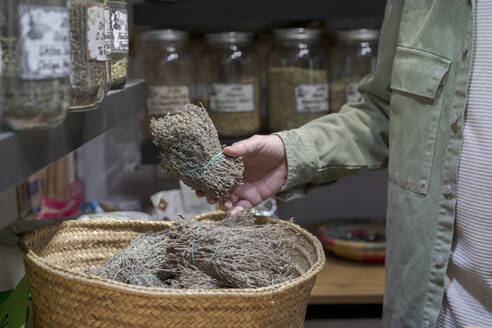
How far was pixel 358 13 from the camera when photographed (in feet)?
4.49

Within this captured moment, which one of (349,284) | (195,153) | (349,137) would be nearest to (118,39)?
(195,153)

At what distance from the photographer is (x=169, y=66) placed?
1493 mm

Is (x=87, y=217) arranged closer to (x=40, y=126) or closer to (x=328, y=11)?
(x=40, y=126)

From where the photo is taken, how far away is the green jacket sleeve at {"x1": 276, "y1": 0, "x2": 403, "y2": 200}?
999 millimetres

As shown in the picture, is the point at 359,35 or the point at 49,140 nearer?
the point at 49,140

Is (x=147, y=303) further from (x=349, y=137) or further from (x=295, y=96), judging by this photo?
(x=295, y=96)

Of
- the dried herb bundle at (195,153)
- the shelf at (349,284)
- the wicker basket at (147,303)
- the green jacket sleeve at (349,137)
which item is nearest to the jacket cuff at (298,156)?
the green jacket sleeve at (349,137)

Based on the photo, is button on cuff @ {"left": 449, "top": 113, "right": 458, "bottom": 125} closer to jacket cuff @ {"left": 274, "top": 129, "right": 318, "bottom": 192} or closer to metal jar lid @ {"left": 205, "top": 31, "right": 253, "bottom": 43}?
jacket cuff @ {"left": 274, "top": 129, "right": 318, "bottom": 192}

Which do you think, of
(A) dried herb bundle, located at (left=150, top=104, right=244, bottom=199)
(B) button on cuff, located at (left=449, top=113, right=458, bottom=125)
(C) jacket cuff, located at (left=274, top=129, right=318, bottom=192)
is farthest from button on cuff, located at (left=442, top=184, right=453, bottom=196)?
(A) dried herb bundle, located at (left=150, top=104, right=244, bottom=199)

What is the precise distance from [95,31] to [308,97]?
0.96 metres

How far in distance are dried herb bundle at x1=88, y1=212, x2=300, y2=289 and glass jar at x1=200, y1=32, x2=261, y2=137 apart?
69 centimetres

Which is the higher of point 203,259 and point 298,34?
point 298,34

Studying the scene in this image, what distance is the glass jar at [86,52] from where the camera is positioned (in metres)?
0.52

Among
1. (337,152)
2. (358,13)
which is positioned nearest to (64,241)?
(337,152)
